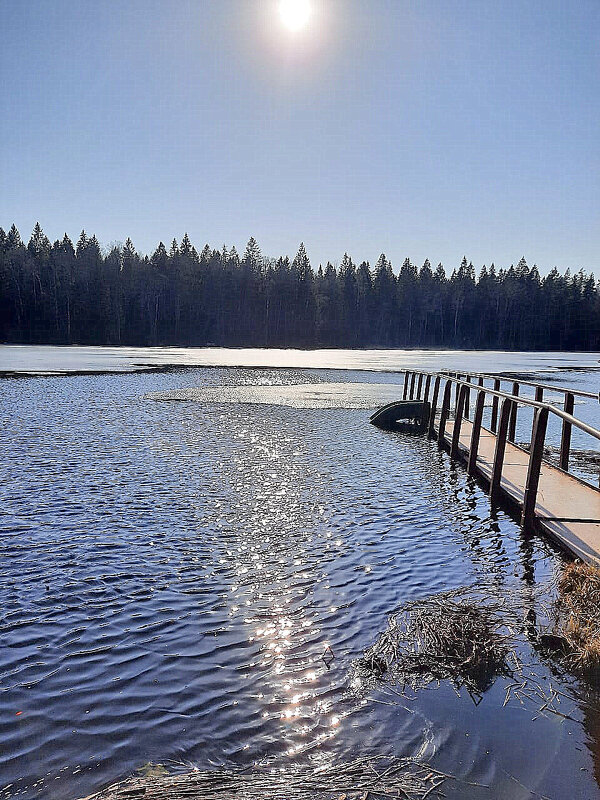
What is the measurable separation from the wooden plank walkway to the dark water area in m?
0.40

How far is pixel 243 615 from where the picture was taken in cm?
594

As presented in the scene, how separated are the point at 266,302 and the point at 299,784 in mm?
115099

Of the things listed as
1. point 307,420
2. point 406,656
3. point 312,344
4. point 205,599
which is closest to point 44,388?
point 307,420

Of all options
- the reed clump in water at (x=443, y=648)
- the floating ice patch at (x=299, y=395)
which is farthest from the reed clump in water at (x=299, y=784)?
the floating ice patch at (x=299, y=395)

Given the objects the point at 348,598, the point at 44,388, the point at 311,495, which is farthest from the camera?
the point at 44,388

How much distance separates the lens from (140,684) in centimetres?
470

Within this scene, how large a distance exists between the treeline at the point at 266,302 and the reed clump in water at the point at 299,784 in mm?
97238

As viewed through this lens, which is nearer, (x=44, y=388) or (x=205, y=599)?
(x=205, y=599)

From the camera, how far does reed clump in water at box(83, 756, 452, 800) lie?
344 centimetres

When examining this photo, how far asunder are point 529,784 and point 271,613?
2888 millimetres

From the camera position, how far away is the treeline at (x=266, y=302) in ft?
314

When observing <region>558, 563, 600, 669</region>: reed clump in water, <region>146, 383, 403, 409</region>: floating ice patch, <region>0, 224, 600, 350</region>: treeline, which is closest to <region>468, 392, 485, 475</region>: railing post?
<region>558, 563, 600, 669</region>: reed clump in water

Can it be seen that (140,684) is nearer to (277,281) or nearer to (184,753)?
(184,753)

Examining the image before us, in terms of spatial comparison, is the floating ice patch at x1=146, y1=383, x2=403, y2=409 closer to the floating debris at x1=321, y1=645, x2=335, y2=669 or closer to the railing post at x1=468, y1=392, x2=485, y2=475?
the railing post at x1=468, y1=392, x2=485, y2=475
